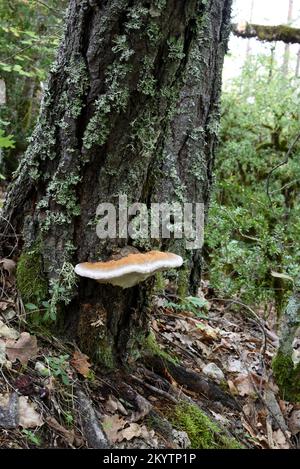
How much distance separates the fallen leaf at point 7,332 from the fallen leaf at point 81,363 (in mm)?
341

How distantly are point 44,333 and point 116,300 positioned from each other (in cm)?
47

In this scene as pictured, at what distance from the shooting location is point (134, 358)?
271 centimetres

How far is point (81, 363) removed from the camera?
243cm

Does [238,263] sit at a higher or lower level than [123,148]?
lower

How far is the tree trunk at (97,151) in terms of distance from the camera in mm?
1971

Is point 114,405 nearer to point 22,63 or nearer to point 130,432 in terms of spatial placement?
point 130,432

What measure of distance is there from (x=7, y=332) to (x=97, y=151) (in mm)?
1103

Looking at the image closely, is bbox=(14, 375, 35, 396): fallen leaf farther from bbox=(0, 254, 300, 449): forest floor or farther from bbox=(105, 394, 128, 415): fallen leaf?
bbox=(105, 394, 128, 415): fallen leaf

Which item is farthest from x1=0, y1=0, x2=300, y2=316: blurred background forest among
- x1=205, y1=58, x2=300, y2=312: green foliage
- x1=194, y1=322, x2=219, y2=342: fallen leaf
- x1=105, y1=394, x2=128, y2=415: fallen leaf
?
x1=105, y1=394, x2=128, y2=415: fallen leaf

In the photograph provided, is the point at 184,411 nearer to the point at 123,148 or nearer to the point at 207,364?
the point at 207,364

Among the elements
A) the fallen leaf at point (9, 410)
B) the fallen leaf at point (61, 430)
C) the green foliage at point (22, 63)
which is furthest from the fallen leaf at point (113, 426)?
the green foliage at point (22, 63)

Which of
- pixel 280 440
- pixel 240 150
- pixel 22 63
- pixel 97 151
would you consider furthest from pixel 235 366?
pixel 22 63

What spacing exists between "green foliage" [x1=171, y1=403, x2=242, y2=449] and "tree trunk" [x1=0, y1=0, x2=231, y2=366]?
0.46 metres

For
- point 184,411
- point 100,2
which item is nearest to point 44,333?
point 184,411
